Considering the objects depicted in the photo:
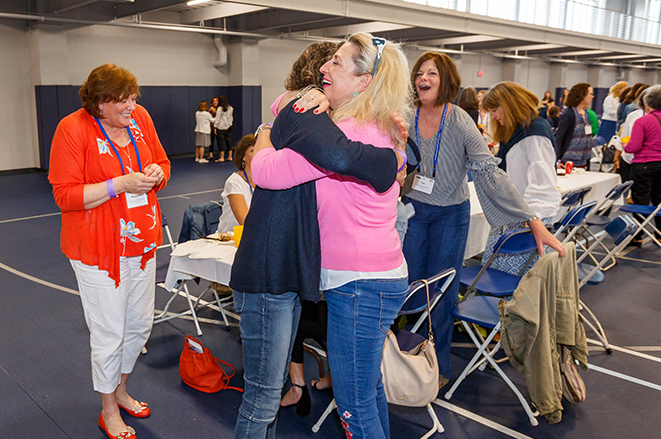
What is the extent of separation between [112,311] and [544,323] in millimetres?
1950

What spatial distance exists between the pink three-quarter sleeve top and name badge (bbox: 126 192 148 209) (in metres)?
1.03

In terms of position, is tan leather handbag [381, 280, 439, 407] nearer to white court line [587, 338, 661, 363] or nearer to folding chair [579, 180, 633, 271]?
white court line [587, 338, 661, 363]

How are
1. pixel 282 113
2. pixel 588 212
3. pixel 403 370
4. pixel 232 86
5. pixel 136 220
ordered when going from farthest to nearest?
pixel 232 86, pixel 588 212, pixel 136 220, pixel 403 370, pixel 282 113

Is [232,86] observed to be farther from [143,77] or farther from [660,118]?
[660,118]

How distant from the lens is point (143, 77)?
12070mm

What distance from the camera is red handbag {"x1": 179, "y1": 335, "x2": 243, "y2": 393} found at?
2.76 m

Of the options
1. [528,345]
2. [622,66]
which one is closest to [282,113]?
[528,345]

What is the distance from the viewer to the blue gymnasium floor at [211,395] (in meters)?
2.46

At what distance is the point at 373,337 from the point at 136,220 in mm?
1255

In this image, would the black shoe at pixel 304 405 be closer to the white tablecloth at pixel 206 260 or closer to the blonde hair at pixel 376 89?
the white tablecloth at pixel 206 260

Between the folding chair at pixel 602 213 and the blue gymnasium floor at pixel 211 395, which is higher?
the folding chair at pixel 602 213

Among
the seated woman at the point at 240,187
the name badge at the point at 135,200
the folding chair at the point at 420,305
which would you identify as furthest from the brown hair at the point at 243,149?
the folding chair at the point at 420,305

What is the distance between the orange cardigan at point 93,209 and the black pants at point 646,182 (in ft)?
17.8

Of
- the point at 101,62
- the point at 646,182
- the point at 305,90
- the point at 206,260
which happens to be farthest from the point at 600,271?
the point at 101,62
